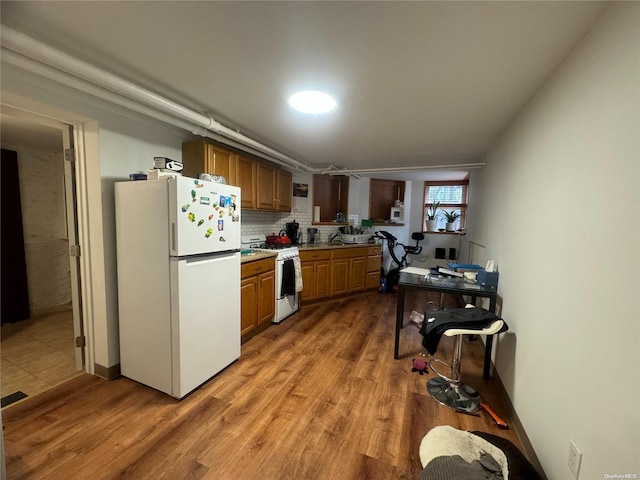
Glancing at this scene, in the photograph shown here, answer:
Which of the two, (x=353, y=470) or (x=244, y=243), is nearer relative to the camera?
(x=353, y=470)

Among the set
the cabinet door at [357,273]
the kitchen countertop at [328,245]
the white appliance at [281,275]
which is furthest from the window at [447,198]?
the white appliance at [281,275]

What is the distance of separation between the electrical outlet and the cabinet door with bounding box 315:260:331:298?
3082 mm

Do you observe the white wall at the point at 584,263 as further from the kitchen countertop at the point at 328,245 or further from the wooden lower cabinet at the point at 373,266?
the wooden lower cabinet at the point at 373,266

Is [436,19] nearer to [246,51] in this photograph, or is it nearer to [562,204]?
[246,51]

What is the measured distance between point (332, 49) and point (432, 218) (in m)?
4.54

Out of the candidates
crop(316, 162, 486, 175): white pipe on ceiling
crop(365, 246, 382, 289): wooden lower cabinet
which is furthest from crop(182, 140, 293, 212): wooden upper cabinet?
crop(365, 246, 382, 289): wooden lower cabinet

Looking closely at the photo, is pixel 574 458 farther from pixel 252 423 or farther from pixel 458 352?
pixel 252 423

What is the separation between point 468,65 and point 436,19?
48 cm

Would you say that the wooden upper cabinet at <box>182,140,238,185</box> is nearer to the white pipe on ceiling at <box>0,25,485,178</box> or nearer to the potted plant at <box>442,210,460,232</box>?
the white pipe on ceiling at <box>0,25,485,178</box>

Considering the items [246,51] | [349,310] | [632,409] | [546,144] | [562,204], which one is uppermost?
[246,51]

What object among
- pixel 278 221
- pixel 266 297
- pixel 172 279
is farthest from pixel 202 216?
pixel 278 221


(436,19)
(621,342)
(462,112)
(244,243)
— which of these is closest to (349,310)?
(244,243)

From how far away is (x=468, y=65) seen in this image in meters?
1.49

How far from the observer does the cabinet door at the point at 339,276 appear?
13.6 feet
